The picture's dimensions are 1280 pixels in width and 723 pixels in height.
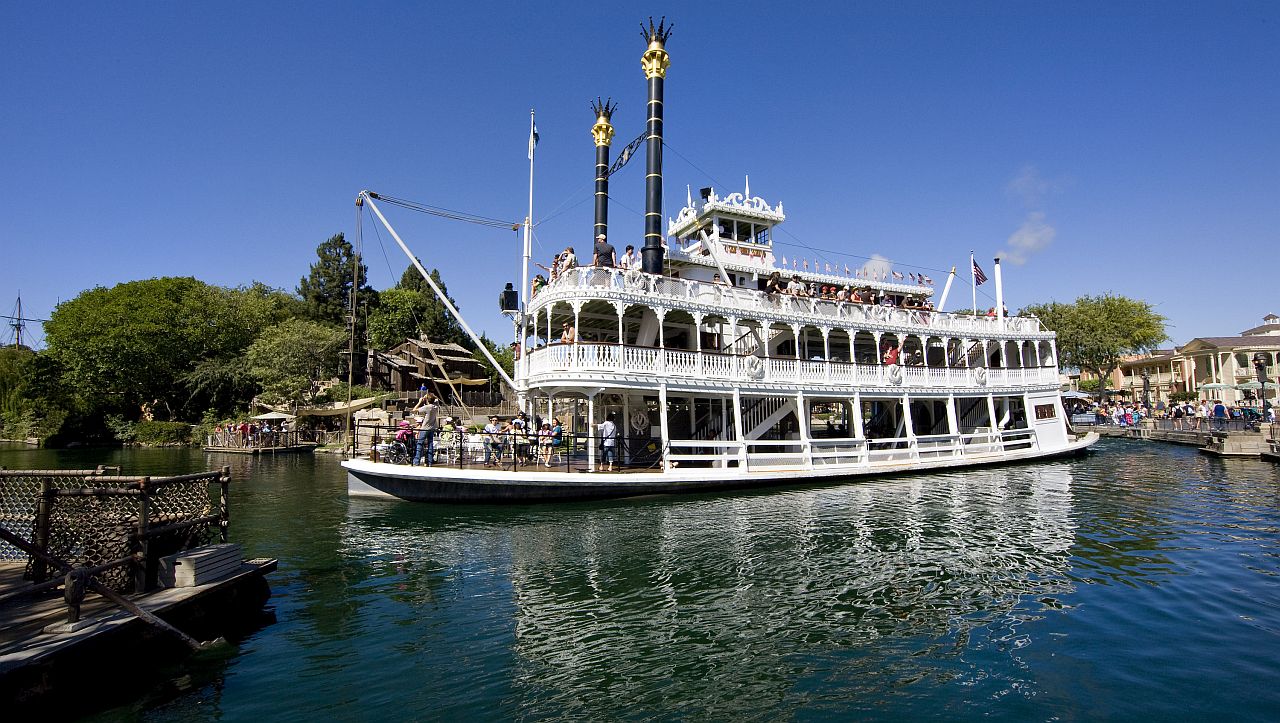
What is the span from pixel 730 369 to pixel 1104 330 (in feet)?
168

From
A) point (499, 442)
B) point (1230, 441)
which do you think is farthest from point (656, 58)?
point (1230, 441)

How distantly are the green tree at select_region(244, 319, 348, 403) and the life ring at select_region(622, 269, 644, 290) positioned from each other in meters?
38.7

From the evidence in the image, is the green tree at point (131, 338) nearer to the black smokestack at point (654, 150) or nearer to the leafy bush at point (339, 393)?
the leafy bush at point (339, 393)

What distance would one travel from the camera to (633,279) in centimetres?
1878

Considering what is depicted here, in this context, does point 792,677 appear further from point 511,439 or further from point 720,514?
point 511,439

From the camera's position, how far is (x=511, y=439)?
19250mm

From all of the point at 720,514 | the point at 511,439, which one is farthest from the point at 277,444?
the point at 720,514

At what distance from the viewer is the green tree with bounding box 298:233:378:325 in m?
60.6

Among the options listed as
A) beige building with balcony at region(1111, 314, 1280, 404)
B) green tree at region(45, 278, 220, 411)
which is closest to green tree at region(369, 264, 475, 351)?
green tree at region(45, 278, 220, 411)

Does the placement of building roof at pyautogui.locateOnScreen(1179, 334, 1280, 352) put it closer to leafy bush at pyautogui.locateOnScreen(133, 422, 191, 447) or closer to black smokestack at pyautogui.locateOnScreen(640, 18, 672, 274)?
black smokestack at pyautogui.locateOnScreen(640, 18, 672, 274)

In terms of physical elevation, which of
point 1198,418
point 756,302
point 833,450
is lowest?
point 833,450

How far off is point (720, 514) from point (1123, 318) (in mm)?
57012

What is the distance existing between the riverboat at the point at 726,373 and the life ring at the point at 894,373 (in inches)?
2.2

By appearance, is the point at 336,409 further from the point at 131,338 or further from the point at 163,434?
the point at 131,338
